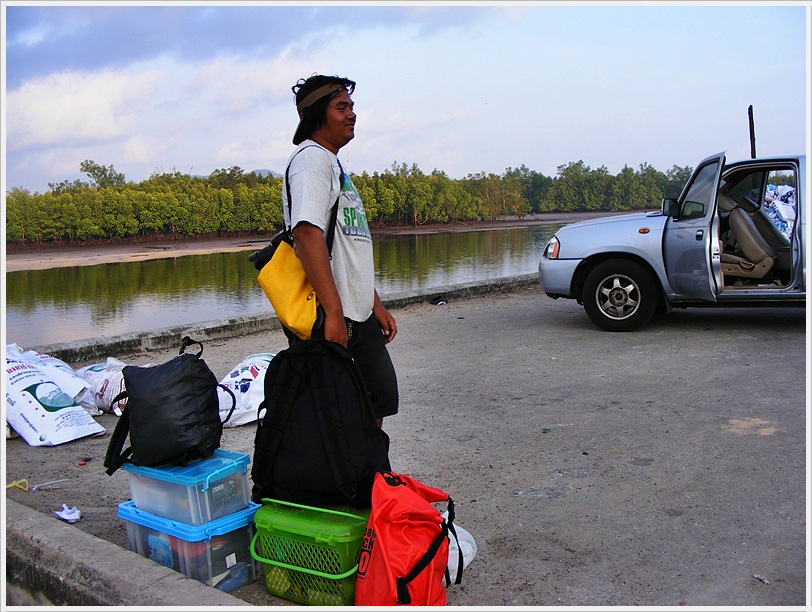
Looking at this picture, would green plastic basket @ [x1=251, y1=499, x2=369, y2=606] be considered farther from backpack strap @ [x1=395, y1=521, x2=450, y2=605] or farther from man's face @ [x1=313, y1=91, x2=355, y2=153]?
man's face @ [x1=313, y1=91, x2=355, y2=153]

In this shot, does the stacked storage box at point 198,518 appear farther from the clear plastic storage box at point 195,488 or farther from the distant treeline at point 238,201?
the distant treeline at point 238,201

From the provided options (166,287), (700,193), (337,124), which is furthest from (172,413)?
(166,287)

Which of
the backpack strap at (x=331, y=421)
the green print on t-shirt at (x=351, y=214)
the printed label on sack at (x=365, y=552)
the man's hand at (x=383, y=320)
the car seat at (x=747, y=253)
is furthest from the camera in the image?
the car seat at (x=747, y=253)

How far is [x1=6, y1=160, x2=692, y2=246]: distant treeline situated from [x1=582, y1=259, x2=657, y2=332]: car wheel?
1339 cm

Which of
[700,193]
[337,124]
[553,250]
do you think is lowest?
[553,250]

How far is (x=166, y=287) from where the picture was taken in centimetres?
1894

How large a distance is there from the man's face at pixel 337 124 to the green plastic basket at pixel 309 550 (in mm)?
1527

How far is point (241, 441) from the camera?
5309 millimetres

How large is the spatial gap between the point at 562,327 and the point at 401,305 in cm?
260

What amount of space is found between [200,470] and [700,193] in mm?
6463

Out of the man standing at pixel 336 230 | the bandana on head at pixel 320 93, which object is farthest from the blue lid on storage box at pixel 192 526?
the bandana on head at pixel 320 93

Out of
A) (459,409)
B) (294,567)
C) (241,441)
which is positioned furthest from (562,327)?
(294,567)

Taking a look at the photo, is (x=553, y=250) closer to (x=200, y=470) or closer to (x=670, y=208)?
(x=670, y=208)

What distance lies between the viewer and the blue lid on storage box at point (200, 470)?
3.21 metres
